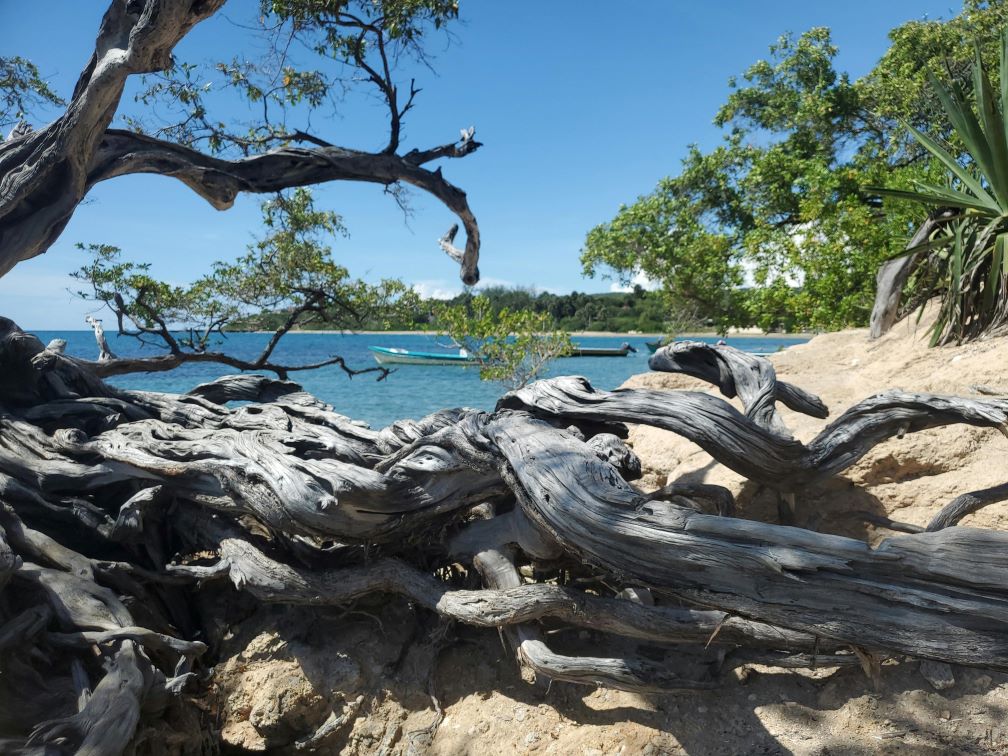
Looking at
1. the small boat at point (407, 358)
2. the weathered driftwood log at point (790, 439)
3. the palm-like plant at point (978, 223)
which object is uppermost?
the palm-like plant at point (978, 223)

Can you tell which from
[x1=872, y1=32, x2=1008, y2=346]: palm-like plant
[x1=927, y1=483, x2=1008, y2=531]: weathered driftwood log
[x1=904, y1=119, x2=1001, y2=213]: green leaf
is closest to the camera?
[x1=927, y1=483, x2=1008, y2=531]: weathered driftwood log

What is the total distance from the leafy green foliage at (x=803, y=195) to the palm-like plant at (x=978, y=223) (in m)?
2.32

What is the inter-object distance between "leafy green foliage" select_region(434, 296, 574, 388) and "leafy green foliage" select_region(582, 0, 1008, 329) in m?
3.43

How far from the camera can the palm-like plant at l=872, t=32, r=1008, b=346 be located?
5148 mm

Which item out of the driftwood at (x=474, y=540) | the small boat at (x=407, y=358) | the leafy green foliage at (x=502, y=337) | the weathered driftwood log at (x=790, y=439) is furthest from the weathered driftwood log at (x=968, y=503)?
the small boat at (x=407, y=358)

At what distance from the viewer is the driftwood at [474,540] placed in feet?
7.15

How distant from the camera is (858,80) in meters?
15.2

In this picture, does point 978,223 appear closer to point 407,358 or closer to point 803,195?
point 803,195

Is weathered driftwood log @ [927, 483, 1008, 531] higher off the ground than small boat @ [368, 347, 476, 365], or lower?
higher

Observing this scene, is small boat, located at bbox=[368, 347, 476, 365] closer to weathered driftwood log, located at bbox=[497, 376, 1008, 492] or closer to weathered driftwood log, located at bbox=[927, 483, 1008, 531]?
weathered driftwood log, located at bbox=[497, 376, 1008, 492]

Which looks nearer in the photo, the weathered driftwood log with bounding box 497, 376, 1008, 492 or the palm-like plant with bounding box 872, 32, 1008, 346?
the weathered driftwood log with bounding box 497, 376, 1008, 492

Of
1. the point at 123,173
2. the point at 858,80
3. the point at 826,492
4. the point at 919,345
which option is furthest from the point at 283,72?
the point at 858,80

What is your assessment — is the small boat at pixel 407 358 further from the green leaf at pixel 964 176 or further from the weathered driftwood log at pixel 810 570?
the weathered driftwood log at pixel 810 570

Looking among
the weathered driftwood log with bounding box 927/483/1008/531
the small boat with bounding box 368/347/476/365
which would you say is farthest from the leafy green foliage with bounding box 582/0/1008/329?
the small boat with bounding box 368/347/476/365
